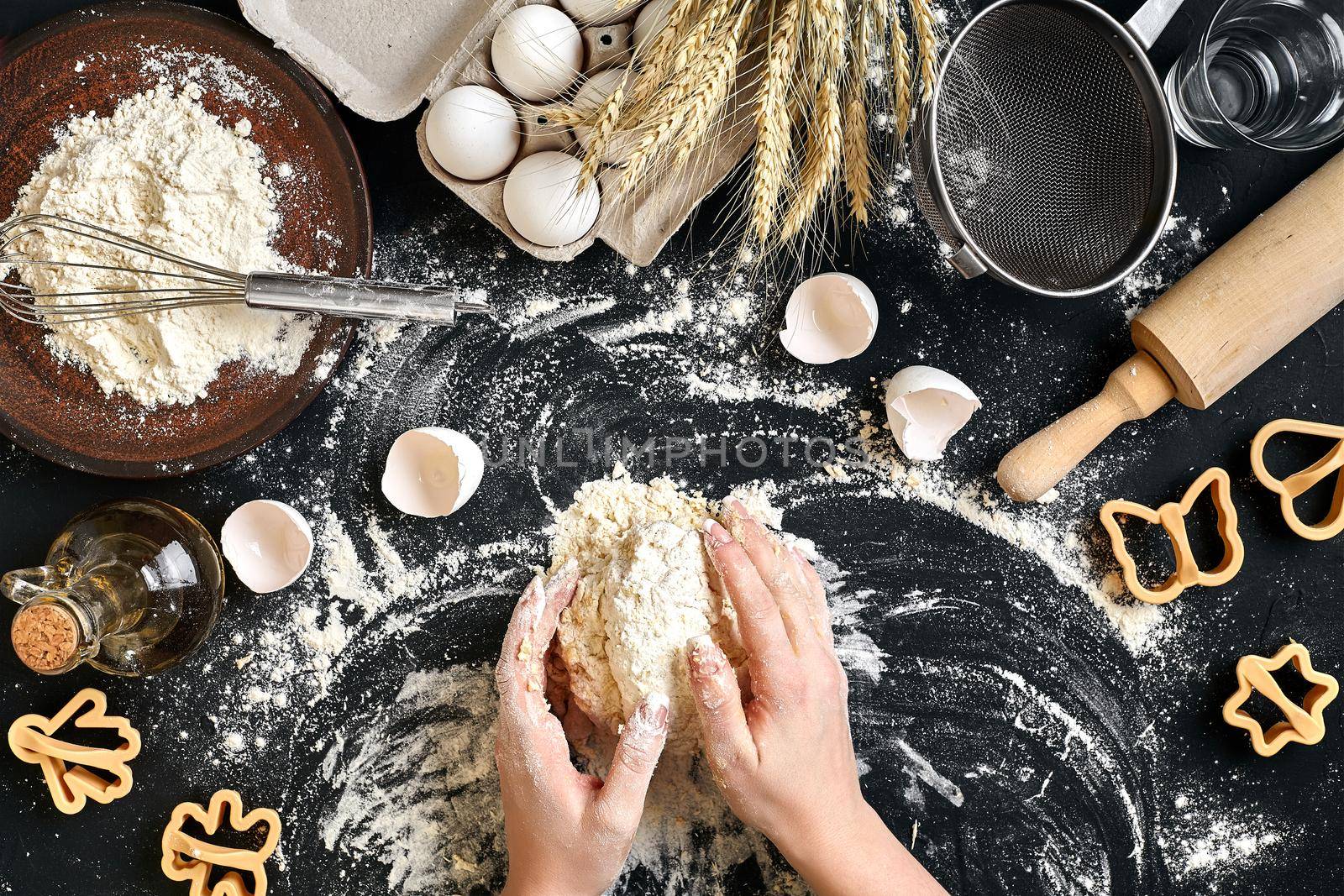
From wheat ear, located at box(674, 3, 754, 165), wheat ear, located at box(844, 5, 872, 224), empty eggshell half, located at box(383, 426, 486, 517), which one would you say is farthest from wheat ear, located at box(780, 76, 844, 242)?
empty eggshell half, located at box(383, 426, 486, 517)

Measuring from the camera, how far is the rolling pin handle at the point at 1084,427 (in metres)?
1.24

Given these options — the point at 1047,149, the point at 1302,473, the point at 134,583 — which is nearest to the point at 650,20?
the point at 1047,149

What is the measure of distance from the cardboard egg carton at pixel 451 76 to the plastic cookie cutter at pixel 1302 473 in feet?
3.19

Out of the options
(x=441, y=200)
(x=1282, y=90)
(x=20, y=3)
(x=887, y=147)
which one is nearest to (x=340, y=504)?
(x=441, y=200)

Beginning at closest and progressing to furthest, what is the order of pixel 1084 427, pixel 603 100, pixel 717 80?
pixel 717 80
pixel 603 100
pixel 1084 427

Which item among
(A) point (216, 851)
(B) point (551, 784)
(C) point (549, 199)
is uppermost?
(C) point (549, 199)

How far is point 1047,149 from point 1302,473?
0.68 metres

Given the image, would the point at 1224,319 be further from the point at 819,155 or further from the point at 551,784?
the point at 551,784

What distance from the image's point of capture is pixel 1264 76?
128 cm

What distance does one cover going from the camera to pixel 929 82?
1.07 m

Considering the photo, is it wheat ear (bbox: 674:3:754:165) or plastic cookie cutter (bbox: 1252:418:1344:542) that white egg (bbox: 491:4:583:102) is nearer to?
wheat ear (bbox: 674:3:754:165)

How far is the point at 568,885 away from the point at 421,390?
0.79 meters

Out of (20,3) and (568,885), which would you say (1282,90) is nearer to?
(568,885)

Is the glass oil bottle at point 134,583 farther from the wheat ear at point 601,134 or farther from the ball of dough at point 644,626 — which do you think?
the wheat ear at point 601,134
